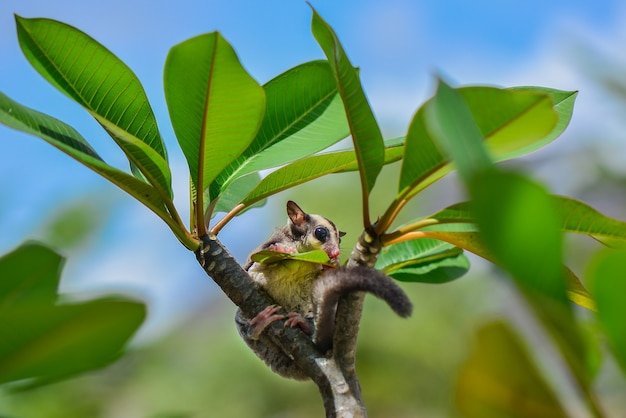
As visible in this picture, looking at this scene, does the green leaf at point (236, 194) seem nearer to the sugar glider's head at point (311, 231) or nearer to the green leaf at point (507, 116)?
the green leaf at point (507, 116)

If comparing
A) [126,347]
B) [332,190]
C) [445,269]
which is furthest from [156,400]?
[126,347]

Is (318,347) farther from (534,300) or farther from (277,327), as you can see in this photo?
(534,300)

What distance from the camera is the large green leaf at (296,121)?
1.21 m

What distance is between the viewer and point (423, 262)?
4.44 feet

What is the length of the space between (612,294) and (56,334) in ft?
1.29

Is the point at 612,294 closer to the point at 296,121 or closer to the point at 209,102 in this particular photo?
the point at 209,102

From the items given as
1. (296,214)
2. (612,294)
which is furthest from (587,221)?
(296,214)

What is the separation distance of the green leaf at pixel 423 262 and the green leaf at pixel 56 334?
838 mm

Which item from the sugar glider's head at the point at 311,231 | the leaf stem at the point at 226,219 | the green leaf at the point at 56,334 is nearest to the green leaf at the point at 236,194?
the leaf stem at the point at 226,219

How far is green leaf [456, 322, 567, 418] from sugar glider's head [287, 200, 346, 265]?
1.52 meters

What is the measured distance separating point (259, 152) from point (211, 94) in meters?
0.29

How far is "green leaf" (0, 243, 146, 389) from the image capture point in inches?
19.4

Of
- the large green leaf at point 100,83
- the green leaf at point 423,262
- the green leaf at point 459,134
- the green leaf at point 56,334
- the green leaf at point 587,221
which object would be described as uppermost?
the large green leaf at point 100,83

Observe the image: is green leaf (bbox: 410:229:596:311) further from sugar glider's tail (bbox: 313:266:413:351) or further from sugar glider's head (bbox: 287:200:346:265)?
sugar glider's head (bbox: 287:200:346:265)
